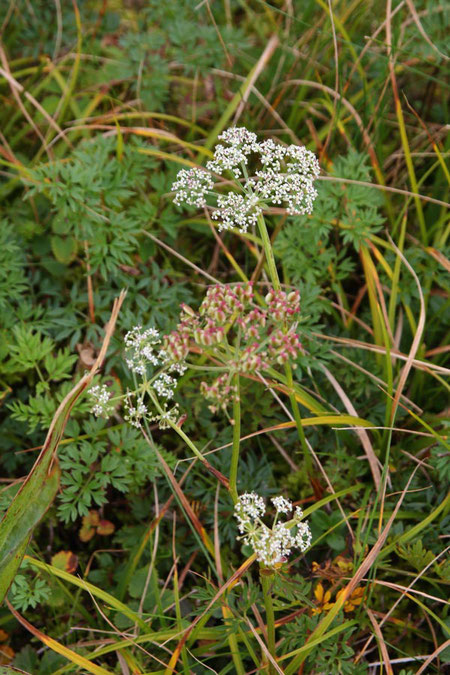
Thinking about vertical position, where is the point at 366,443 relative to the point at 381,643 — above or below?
above

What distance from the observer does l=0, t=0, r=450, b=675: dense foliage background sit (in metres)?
2.71

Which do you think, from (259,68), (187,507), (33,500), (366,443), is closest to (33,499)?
(33,500)

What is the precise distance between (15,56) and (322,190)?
2827 millimetres

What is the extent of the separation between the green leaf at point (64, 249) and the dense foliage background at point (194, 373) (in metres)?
0.03

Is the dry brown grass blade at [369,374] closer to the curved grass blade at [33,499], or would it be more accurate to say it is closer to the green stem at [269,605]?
the green stem at [269,605]

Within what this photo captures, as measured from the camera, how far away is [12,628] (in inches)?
116

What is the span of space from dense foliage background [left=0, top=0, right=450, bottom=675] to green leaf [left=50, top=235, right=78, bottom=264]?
26mm

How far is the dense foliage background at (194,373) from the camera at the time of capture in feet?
8.87

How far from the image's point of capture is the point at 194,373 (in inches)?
125

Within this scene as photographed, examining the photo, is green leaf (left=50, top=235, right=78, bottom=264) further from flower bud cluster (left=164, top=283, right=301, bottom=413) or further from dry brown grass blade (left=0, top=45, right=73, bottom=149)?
flower bud cluster (left=164, top=283, right=301, bottom=413)

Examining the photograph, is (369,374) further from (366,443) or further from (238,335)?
(238,335)

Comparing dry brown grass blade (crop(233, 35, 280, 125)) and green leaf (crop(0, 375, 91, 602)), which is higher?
dry brown grass blade (crop(233, 35, 280, 125))

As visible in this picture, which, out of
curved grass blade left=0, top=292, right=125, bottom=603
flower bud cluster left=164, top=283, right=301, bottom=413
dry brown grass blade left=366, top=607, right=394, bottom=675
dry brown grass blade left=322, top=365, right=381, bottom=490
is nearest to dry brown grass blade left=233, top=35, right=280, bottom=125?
dry brown grass blade left=322, top=365, right=381, bottom=490

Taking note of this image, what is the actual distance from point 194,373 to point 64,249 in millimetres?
1069
